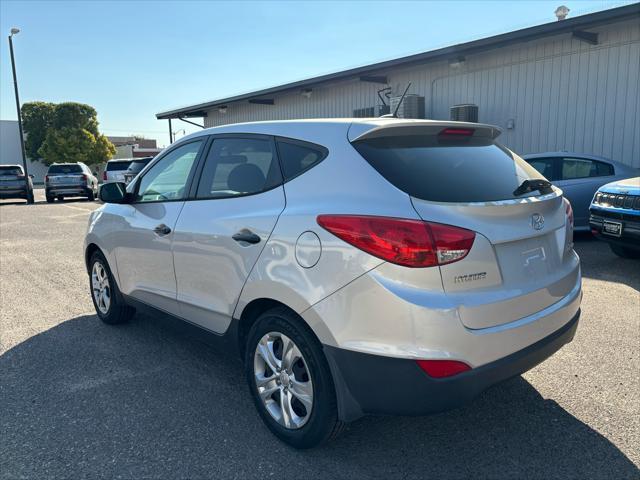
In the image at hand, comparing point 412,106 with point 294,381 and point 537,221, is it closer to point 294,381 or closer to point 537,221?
point 537,221

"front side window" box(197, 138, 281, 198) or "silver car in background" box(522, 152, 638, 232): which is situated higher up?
"front side window" box(197, 138, 281, 198)

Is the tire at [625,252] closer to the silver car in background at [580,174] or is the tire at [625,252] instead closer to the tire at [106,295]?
the silver car in background at [580,174]

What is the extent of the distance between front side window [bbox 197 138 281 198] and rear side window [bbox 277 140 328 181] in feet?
0.20

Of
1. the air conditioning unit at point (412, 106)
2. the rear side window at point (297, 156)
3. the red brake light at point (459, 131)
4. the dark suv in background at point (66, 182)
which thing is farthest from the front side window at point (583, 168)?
the dark suv in background at point (66, 182)

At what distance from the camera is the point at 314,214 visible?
2475 mm

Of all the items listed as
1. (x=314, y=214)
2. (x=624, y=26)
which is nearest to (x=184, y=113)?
(x=624, y=26)

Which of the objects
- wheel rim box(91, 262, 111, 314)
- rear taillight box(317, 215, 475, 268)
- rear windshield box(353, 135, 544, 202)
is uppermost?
rear windshield box(353, 135, 544, 202)

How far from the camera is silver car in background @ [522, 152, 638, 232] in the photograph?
8484 millimetres

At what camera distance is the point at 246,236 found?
111 inches

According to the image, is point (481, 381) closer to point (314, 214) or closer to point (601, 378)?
point (314, 214)

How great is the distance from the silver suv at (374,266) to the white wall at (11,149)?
200 feet

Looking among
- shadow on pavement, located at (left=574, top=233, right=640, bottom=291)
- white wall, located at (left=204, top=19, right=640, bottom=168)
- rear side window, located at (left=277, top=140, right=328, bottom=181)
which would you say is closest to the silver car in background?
shadow on pavement, located at (left=574, top=233, right=640, bottom=291)

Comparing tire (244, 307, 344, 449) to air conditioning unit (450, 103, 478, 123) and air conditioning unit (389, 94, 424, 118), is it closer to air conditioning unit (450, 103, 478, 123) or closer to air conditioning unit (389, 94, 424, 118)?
air conditioning unit (450, 103, 478, 123)

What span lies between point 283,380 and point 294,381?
0.32ft
